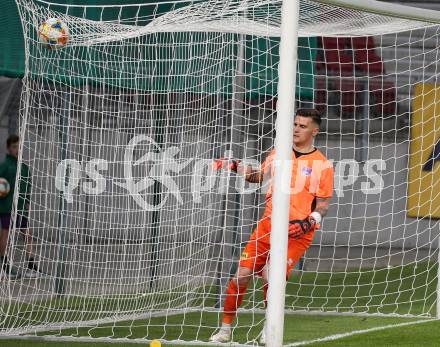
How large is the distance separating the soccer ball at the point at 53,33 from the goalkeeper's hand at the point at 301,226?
98.7 inches

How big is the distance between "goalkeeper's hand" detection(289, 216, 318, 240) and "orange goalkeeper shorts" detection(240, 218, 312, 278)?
A: 0.13 m

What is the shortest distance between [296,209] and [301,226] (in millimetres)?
334

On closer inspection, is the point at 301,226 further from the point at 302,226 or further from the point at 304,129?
the point at 304,129

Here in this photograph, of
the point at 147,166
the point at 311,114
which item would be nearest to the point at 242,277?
the point at 311,114

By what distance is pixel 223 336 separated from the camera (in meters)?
8.34

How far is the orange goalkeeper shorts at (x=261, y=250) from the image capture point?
835cm

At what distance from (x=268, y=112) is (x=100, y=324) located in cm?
269

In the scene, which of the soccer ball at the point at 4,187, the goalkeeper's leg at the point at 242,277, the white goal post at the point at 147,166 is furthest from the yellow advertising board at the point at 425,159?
the soccer ball at the point at 4,187

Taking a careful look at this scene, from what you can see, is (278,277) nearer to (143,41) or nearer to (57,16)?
(57,16)

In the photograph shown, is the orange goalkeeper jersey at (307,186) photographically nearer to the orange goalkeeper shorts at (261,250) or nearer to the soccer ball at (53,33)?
the orange goalkeeper shorts at (261,250)

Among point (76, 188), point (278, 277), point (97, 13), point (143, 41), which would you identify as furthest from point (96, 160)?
point (278, 277)

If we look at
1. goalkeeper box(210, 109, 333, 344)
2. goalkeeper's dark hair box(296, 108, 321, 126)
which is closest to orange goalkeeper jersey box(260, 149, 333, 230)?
goalkeeper box(210, 109, 333, 344)

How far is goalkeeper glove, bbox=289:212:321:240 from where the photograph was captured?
27.2ft

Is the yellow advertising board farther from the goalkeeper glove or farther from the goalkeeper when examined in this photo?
the goalkeeper glove
